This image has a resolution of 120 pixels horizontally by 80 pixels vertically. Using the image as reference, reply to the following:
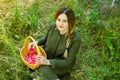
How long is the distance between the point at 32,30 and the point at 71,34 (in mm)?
682

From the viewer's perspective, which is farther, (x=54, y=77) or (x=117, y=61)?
(x=117, y=61)

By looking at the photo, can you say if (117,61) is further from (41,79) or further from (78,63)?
(41,79)

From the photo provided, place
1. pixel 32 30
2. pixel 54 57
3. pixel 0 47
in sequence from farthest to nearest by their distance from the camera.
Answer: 1. pixel 32 30
2. pixel 0 47
3. pixel 54 57

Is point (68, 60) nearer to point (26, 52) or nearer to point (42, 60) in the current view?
point (42, 60)

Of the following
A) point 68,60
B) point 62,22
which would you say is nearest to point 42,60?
point 68,60

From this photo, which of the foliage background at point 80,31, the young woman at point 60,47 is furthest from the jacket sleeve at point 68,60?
the foliage background at point 80,31

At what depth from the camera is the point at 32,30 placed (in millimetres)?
3336

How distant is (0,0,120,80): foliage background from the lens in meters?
3.02

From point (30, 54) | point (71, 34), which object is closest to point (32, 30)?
point (30, 54)

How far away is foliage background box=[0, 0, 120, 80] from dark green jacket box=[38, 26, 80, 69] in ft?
0.89

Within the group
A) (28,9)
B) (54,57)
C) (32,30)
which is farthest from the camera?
(28,9)

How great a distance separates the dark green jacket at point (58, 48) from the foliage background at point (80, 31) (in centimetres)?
27

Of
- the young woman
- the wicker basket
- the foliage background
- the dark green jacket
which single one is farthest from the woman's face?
the foliage background

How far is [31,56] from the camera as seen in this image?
9.62 ft
